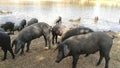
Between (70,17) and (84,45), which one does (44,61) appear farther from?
(70,17)

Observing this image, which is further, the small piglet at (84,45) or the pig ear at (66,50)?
the small piglet at (84,45)

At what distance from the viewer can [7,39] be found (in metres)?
10.2

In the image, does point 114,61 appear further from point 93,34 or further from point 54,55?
point 54,55

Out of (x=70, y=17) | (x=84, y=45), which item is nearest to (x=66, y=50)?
(x=84, y=45)

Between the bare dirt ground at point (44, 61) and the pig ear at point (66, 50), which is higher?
the pig ear at point (66, 50)

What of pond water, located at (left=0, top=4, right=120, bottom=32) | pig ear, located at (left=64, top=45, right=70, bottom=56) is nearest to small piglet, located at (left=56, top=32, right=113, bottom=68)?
pig ear, located at (left=64, top=45, right=70, bottom=56)

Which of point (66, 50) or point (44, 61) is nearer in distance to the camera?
point (66, 50)

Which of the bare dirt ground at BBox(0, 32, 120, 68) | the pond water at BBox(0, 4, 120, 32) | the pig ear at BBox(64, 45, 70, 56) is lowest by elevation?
the pond water at BBox(0, 4, 120, 32)

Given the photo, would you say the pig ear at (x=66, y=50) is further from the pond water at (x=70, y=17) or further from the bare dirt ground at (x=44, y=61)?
the pond water at (x=70, y=17)

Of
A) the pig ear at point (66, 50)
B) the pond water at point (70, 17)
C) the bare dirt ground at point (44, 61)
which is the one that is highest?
the pig ear at point (66, 50)

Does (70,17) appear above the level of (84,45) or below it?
below

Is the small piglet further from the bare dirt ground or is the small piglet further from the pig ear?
the bare dirt ground

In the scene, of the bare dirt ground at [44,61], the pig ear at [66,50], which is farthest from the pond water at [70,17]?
the pig ear at [66,50]

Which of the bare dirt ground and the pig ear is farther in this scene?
the bare dirt ground
